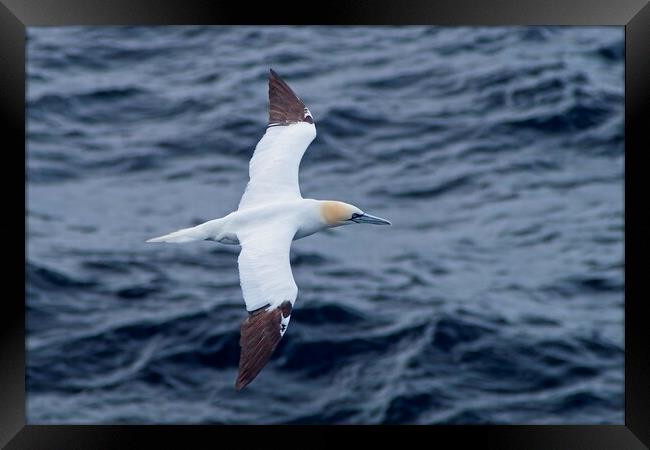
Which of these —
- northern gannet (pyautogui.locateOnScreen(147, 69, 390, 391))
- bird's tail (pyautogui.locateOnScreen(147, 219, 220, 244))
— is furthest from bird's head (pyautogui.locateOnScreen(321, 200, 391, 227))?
bird's tail (pyautogui.locateOnScreen(147, 219, 220, 244))

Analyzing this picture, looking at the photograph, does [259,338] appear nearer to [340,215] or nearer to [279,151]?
[340,215]

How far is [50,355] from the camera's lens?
12367 mm

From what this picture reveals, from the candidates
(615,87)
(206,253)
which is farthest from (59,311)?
(615,87)

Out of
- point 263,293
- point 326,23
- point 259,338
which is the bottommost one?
point 259,338

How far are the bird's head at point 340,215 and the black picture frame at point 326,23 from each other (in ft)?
5.00

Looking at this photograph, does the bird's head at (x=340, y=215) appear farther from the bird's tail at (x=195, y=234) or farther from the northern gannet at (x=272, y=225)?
the bird's tail at (x=195, y=234)

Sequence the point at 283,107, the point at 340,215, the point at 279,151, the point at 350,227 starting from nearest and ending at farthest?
1. the point at 340,215
2. the point at 279,151
3. the point at 283,107
4. the point at 350,227

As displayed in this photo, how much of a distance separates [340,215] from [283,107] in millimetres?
1528

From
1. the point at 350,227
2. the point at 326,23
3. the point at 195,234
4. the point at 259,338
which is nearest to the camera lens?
the point at 259,338

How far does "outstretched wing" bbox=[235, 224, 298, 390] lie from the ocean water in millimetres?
2076

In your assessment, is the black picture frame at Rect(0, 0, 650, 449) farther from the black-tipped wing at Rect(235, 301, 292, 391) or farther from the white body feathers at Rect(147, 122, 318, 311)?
the black-tipped wing at Rect(235, 301, 292, 391)

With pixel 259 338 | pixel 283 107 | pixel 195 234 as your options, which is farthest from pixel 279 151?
pixel 259 338

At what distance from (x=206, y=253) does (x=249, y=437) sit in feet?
12.8

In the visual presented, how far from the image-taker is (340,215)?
10.7 metres
